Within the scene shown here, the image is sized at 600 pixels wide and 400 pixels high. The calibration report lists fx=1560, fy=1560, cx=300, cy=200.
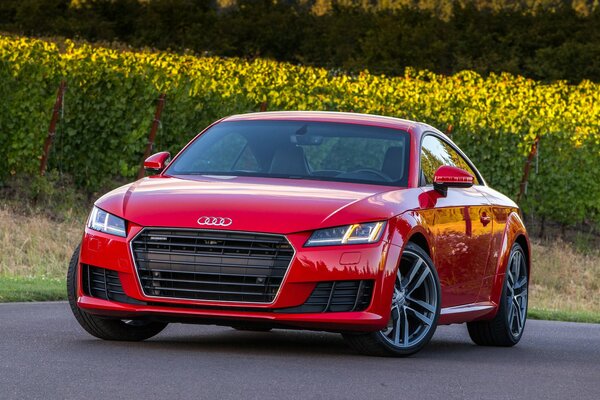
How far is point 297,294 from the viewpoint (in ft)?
30.2

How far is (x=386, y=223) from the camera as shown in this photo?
9414mm

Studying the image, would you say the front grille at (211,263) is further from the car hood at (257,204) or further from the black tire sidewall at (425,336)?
the black tire sidewall at (425,336)

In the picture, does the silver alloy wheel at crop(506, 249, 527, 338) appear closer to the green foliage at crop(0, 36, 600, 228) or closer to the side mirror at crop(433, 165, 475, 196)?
the side mirror at crop(433, 165, 475, 196)

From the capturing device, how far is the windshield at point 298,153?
10.5 metres

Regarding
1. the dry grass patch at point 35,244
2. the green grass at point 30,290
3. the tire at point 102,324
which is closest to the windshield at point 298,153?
the tire at point 102,324

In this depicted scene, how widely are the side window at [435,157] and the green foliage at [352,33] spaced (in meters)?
51.0

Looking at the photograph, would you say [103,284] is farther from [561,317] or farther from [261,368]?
[561,317]

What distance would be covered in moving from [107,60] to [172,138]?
74.4 inches

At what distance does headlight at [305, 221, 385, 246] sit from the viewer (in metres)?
9.18

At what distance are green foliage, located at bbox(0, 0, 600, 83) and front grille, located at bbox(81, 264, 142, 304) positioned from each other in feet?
176

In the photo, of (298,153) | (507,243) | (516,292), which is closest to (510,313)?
A: (516,292)

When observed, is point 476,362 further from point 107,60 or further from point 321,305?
point 107,60

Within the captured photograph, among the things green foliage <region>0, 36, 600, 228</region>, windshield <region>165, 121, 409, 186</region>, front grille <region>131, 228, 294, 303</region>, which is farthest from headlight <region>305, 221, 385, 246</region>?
green foliage <region>0, 36, 600, 228</region>

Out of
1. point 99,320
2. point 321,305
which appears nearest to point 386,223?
point 321,305
